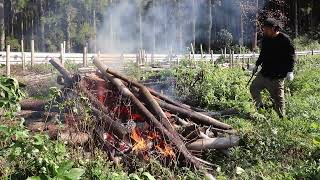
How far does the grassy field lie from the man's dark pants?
0.21 metres

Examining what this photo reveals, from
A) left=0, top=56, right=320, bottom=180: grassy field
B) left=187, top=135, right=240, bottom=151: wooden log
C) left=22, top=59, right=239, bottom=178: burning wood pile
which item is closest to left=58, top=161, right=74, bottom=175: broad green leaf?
left=0, top=56, right=320, bottom=180: grassy field

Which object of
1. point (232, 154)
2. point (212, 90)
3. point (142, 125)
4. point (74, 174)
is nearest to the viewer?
point (74, 174)

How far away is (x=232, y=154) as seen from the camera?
19.7 feet

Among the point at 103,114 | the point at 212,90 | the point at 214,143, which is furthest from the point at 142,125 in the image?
the point at 212,90

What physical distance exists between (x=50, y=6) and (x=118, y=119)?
182 feet

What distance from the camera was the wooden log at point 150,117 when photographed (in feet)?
18.6

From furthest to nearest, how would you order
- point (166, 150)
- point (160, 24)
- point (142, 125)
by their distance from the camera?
point (160, 24)
point (142, 125)
point (166, 150)

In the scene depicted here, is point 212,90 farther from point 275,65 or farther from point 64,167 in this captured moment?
point 64,167

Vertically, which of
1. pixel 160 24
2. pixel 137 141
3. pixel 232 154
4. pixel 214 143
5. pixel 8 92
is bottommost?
pixel 232 154

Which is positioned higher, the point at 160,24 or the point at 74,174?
the point at 160,24

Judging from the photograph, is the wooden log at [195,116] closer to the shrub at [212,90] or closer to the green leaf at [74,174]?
the shrub at [212,90]

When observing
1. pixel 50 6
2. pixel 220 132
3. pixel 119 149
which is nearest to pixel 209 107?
pixel 220 132

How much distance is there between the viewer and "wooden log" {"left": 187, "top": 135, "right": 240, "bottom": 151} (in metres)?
6.13

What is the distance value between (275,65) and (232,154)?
2.82 meters
